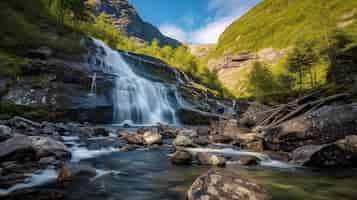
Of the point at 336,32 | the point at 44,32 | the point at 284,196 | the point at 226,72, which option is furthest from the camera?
the point at 226,72

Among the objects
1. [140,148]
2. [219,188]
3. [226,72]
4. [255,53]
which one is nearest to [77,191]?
[219,188]

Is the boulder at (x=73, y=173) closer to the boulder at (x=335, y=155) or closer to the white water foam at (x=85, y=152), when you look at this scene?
the white water foam at (x=85, y=152)

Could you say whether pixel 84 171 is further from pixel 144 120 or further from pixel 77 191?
pixel 144 120

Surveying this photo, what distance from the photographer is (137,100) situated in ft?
88.5

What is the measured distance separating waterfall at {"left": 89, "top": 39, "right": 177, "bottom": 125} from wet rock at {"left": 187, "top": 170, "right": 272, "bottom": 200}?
19589 mm

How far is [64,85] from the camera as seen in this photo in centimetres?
2103

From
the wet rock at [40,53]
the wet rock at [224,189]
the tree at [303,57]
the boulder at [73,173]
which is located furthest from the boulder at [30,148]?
the tree at [303,57]

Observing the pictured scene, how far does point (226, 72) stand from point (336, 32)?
357 ft

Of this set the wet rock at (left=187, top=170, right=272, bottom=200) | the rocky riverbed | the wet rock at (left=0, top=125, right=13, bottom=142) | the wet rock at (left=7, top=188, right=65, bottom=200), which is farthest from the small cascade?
the wet rock at (left=187, top=170, right=272, bottom=200)

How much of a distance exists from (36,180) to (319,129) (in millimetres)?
9903

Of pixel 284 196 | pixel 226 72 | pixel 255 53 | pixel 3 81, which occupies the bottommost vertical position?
pixel 284 196

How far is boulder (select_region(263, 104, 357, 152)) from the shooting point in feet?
29.8

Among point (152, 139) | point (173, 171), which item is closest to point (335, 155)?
point (173, 171)

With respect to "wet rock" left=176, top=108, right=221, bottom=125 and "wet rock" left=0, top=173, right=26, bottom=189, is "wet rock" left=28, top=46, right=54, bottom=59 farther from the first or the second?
"wet rock" left=0, top=173, right=26, bottom=189
